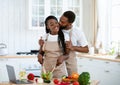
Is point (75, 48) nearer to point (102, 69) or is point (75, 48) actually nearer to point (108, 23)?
point (102, 69)

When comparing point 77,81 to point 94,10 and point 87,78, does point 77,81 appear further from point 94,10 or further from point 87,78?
point 94,10

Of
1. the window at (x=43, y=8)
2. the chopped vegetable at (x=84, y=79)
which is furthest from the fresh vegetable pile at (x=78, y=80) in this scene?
the window at (x=43, y=8)

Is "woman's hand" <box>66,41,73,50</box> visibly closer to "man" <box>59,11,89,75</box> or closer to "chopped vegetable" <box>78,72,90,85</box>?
"man" <box>59,11,89,75</box>

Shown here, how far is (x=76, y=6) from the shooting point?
5.50 metres

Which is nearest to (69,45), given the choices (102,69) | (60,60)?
(60,60)

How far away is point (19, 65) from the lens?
5.04 metres

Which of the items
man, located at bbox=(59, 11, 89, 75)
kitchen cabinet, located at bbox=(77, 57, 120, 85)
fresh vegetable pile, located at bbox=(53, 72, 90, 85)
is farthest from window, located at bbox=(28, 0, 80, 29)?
fresh vegetable pile, located at bbox=(53, 72, 90, 85)

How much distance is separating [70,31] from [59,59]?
0.42 meters

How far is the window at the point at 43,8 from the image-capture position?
17.2 ft

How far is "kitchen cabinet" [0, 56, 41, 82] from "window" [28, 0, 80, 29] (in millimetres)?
684

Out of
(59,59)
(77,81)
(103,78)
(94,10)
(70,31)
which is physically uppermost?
(94,10)

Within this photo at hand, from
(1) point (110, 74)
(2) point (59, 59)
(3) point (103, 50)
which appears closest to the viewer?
(2) point (59, 59)

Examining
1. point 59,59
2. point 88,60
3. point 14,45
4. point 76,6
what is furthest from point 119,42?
point 59,59

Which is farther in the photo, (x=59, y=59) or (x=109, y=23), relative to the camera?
(x=109, y=23)
